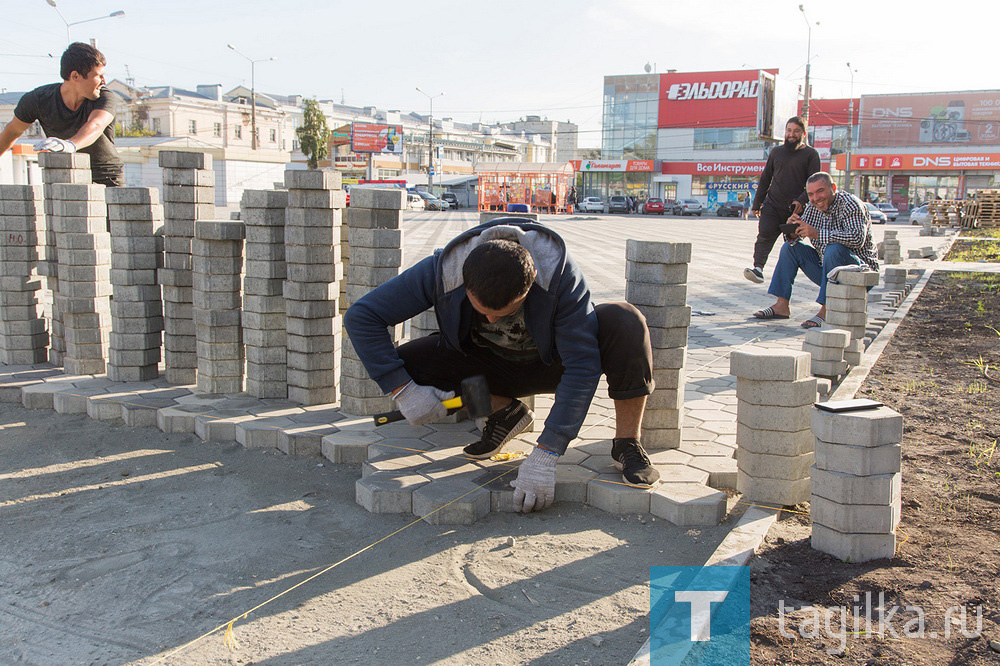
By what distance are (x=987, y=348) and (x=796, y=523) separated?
15.2 ft

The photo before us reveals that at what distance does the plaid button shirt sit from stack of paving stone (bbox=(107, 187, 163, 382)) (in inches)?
238

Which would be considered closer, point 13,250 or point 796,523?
point 796,523

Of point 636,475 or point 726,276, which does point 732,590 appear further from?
point 726,276

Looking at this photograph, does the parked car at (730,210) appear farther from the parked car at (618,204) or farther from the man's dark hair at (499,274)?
the man's dark hair at (499,274)

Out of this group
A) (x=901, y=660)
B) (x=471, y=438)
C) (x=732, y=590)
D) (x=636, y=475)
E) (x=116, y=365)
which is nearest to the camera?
(x=901, y=660)

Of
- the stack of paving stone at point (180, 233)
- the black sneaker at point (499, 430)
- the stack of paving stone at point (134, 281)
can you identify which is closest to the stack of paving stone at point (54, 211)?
the stack of paving stone at point (134, 281)

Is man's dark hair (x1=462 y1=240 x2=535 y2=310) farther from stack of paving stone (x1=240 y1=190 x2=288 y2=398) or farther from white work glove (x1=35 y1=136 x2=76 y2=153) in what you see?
white work glove (x1=35 y1=136 x2=76 y2=153)

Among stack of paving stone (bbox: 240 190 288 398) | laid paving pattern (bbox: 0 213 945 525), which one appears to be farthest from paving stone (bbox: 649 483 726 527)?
stack of paving stone (bbox: 240 190 288 398)

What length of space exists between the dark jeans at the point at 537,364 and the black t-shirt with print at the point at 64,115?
342 centimetres

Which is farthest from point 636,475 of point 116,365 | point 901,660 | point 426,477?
point 116,365

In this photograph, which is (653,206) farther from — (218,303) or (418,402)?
(418,402)

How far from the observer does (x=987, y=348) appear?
6699 millimetres

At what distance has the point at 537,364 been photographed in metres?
3.83

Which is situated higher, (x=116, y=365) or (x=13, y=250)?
(x=13, y=250)
